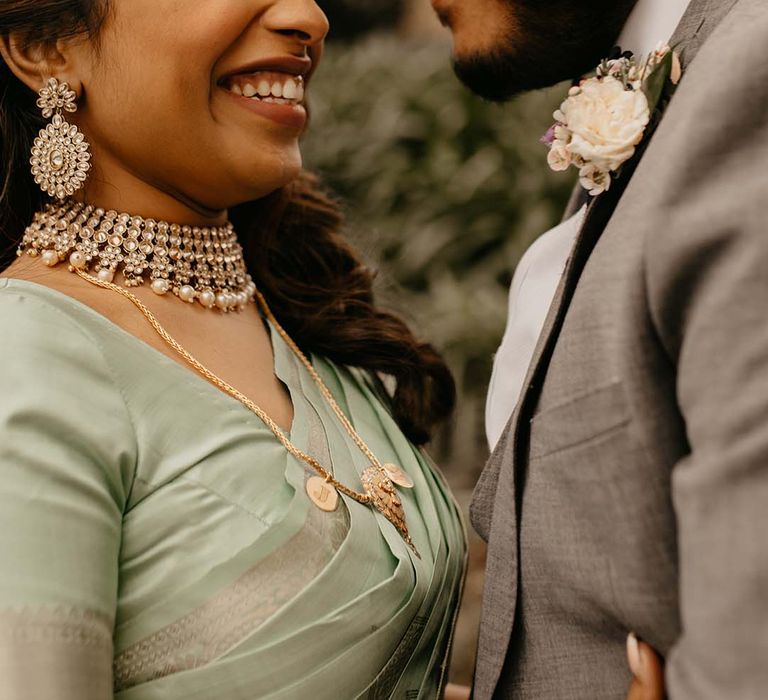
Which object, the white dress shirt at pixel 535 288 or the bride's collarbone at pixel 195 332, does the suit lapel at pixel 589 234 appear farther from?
the bride's collarbone at pixel 195 332

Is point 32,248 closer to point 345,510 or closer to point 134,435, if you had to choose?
point 134,435

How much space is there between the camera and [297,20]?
150cm

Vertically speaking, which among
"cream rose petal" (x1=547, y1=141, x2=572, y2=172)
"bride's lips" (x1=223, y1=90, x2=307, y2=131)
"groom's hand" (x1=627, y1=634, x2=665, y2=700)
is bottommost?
"groom's hand" (x1=627, y1=634, x2=665, y2=700)

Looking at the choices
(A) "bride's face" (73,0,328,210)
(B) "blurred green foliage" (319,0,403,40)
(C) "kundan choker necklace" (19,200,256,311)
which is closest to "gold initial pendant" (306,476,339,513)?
(C) "kundan choker necklace" (19,200,256,311)

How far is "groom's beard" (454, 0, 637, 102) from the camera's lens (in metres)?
1.54

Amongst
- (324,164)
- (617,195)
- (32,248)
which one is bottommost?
(324,164)

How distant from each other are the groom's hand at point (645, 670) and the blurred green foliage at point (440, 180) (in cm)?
227

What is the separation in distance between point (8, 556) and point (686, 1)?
1.21 m

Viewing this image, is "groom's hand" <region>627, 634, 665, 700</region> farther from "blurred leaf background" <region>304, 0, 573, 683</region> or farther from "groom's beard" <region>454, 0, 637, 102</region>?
"blurred leaf background" <region>304, 0, 573, 683</region>

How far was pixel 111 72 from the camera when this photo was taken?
142cm

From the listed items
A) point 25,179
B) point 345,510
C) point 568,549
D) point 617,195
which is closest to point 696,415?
point 568,549

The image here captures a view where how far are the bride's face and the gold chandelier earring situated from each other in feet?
0.11

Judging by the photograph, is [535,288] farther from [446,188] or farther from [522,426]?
[446,188]

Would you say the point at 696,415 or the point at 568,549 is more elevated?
the point at 696,415
